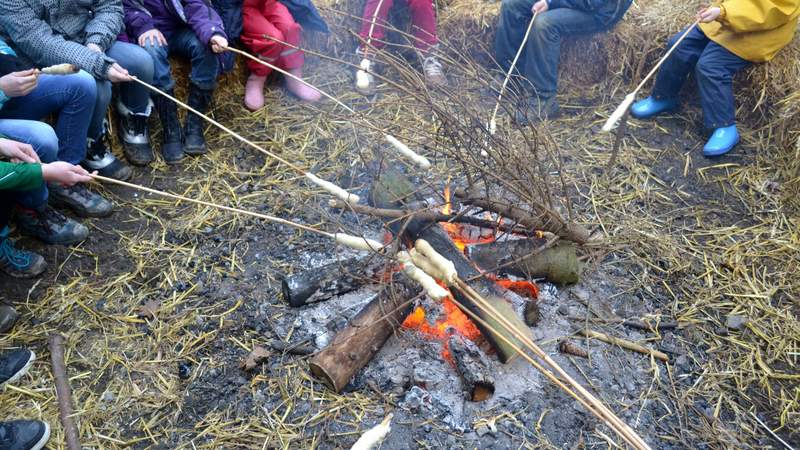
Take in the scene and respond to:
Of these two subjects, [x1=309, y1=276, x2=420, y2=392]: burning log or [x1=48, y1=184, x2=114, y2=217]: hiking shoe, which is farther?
[x1=48, y1=184, x2=114, y2=217]: hiking shoe

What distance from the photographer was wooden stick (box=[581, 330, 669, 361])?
3.13m

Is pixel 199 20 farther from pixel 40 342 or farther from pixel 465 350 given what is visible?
pixel 465 350

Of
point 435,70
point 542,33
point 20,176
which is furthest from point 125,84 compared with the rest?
point 542,33

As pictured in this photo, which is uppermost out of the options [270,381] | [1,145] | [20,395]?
[1,145]

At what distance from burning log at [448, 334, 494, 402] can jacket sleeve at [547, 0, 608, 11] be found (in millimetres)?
3715

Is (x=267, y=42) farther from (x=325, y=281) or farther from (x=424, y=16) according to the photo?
(x=325, y=281)

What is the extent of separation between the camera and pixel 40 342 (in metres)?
3.14

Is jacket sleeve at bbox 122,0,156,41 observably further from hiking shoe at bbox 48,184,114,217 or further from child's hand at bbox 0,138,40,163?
child's hand at bbox 0,138,40,163

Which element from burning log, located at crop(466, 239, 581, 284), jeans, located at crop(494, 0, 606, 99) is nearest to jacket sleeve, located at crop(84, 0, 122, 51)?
burning log, located at crop(466, 239, 581, 284)

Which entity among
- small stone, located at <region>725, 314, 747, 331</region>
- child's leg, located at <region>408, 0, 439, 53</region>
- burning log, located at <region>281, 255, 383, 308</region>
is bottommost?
burning log, located at <region>281, 255, 383, 308</region>

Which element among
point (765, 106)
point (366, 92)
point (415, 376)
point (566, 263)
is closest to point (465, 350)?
point (415, 376)

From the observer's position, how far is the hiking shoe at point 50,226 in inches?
142

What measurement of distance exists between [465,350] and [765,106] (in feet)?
12.8

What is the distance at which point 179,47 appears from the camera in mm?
4469
